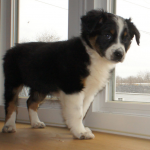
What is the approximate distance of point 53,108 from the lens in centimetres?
296

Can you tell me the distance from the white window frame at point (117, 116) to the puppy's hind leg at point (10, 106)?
81cm

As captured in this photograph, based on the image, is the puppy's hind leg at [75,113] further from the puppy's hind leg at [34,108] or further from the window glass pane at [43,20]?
the window glass pane at [43,20]

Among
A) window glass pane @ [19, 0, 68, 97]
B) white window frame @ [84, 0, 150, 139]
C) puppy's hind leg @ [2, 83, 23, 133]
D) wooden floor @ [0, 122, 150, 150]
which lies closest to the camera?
wooden floor @ [0, 122, 150, 150]

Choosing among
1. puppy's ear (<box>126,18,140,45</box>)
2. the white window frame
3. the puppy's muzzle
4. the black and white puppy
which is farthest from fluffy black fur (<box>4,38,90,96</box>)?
the white window frame

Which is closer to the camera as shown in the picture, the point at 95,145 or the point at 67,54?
Answer: the point at 95,145

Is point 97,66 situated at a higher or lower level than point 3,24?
lower

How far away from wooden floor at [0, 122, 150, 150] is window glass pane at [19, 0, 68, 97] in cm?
123

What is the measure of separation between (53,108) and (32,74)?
0.71 m

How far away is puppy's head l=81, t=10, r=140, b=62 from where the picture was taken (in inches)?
77.0

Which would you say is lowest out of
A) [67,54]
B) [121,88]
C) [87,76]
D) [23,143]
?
[23,143]

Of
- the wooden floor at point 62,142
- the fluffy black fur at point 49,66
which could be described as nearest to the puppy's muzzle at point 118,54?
the fluffy black fur at point 49,66

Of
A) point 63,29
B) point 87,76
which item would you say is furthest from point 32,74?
point 63,29

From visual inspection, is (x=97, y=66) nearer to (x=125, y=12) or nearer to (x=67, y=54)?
(x=67, y=54)

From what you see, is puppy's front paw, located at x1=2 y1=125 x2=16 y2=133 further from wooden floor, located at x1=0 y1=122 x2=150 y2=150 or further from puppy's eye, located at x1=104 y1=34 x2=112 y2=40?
puppy's eye, located at x1=104 y1=34 x2=112 y2=40
